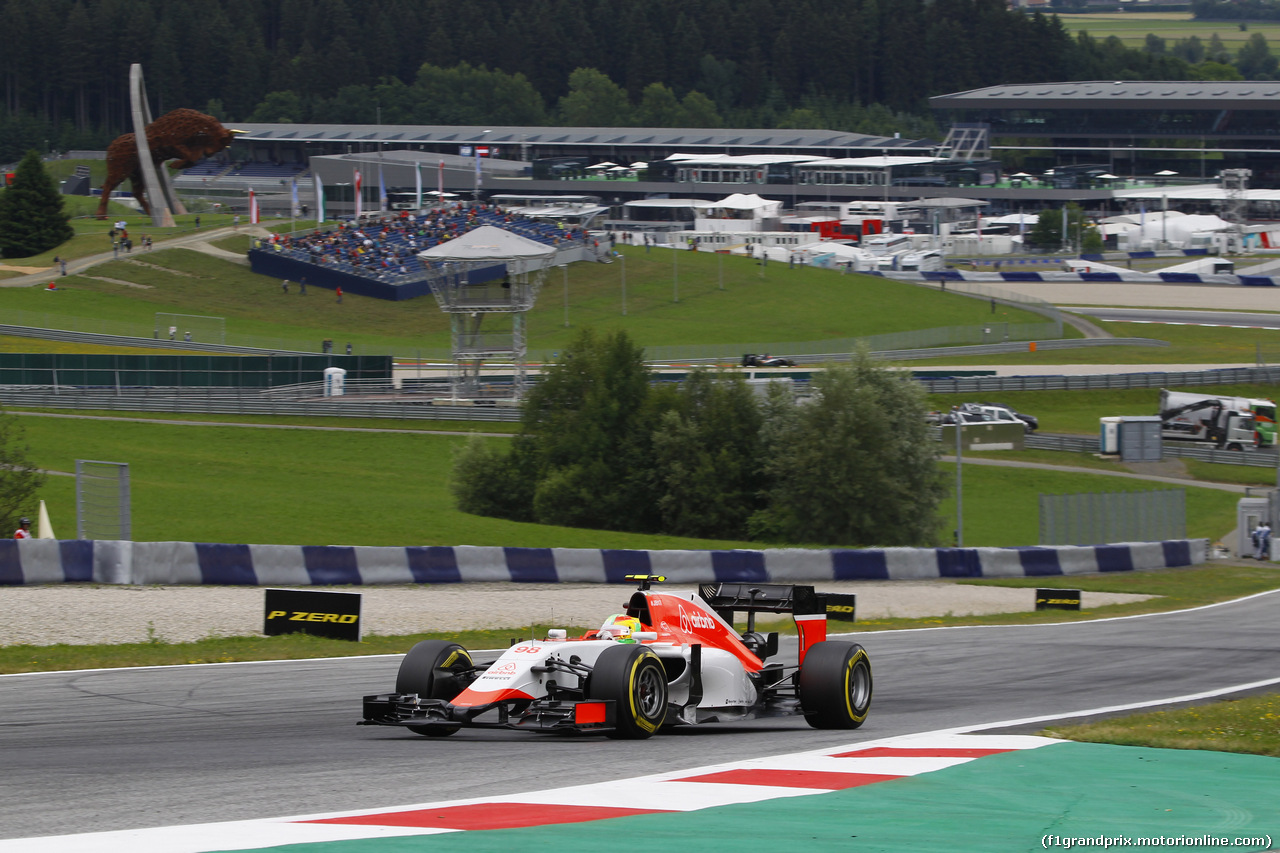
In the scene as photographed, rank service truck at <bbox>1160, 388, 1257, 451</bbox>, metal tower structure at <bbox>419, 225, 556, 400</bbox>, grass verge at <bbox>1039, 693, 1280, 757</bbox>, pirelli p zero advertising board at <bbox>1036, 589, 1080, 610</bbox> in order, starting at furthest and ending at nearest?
metal tower structure at <bbox>419, 225, 556, 400</bbox> → service truck at <bbox>1160, 388, 1257, 451</bbox> → pirelli p zero advertising board at <bbox>1036, 589, 1080, 610</bbox> → grass verge at <bbox>1039, 693, 1280, 757</bbox>

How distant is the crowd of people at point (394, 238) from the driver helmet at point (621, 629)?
94419 millimetres

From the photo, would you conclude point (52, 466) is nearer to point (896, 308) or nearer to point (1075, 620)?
point (1075, 620)

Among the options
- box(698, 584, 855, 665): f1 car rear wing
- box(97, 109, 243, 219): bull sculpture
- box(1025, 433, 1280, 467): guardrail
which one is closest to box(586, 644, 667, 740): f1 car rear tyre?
box(698, 584, 855, 665): f1 car rear wing

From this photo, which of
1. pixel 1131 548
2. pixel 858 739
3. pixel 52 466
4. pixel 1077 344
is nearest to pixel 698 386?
pixel 1131 548

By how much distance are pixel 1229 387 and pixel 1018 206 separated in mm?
119203

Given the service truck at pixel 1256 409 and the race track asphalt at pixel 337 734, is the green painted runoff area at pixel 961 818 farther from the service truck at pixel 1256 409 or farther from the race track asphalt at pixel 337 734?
the service truck at pixel 1256 409

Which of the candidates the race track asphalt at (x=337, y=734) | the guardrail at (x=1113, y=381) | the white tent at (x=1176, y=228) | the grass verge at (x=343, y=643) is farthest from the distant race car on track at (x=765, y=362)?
the white tent at (x=1176, y=228)

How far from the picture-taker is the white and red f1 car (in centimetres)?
1245

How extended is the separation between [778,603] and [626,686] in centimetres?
310

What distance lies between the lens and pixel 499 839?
838 centimetres

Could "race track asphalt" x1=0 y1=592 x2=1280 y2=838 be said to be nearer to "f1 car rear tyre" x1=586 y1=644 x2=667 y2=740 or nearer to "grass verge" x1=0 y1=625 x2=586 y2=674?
"f1 car rear tyre" x1=586 y1=644 x2=667 y2=740

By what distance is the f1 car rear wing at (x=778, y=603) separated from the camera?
48.4ft

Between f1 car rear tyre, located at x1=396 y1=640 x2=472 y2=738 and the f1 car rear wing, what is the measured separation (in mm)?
3150

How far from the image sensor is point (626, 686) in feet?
40.8
